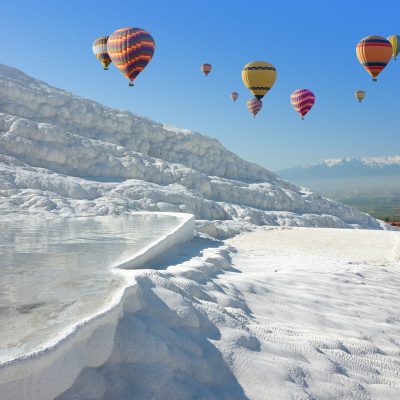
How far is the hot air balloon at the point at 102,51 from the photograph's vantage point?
94.1 ft

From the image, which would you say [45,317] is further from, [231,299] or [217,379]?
[231,299]

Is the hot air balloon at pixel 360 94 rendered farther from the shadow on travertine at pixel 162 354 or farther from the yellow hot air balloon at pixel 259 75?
the shadow on travertine at pixel 162 354

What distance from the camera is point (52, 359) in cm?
356

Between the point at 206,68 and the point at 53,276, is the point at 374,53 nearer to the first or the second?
the point at 206,68

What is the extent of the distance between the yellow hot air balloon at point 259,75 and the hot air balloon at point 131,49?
234 inches

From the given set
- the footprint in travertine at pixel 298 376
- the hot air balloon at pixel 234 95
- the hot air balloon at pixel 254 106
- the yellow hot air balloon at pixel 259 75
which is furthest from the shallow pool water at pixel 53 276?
the hot air balloon at pixel 234 95

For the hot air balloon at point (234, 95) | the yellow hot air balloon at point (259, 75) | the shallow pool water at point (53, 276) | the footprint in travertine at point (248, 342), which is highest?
the hot air balloon at point (234, 95)

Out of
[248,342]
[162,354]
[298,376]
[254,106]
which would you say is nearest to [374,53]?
[254,106]

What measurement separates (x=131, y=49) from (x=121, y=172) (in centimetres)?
796

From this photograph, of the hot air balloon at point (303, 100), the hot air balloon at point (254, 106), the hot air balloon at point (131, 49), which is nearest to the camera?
the hot air balloon at point (131, 49)

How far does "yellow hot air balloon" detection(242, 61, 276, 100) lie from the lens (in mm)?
26531

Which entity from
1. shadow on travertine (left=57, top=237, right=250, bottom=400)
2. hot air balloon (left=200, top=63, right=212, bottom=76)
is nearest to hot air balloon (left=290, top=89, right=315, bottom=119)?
hot air balloon (left=200, top=63, right=212, bottom=76)

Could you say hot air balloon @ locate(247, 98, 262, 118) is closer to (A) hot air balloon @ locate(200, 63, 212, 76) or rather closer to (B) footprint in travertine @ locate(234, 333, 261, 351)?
(A) hot air balloon @ locate(200, 63, 212, 76)

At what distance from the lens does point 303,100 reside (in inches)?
1286
